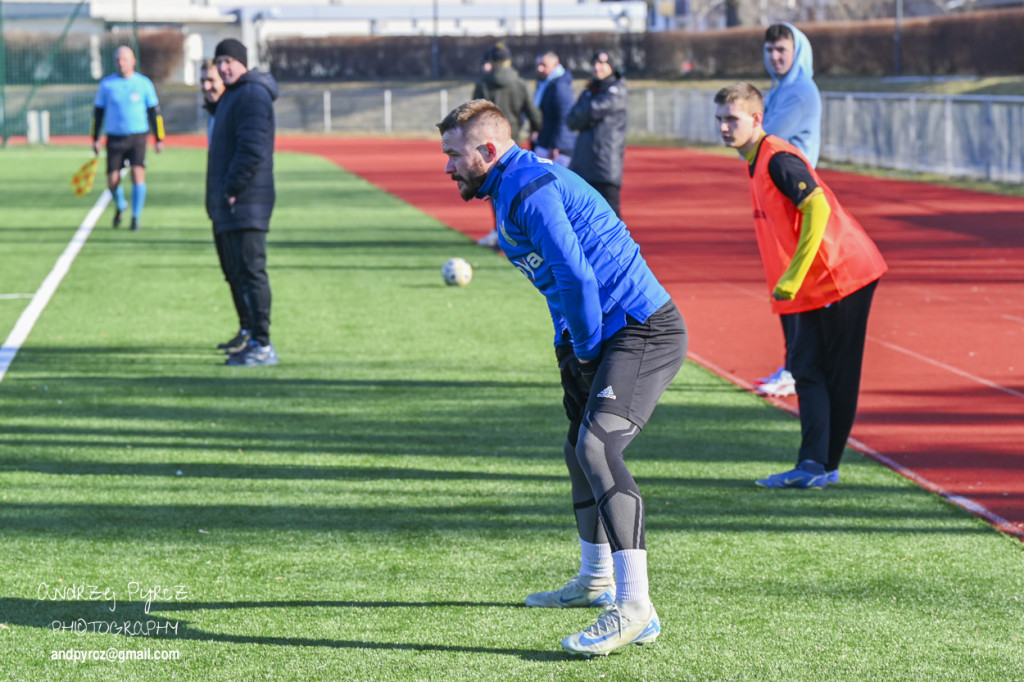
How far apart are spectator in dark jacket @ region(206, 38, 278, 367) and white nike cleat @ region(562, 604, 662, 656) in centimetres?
531

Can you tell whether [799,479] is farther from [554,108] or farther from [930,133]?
[930,133]

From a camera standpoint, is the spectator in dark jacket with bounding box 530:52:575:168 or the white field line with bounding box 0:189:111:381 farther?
the spectator in dark jacket with bounding box 530:52:575:168

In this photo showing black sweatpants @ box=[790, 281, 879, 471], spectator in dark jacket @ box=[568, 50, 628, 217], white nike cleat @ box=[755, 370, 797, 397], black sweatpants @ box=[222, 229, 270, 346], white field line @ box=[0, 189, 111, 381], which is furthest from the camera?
spectator in dark jacket @ box=[568, 50, 628, 217]

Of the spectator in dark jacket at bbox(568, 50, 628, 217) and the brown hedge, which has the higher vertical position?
the brown hedge

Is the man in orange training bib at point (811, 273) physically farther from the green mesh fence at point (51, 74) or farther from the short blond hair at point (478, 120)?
the green mesh fence at point (51, 74)

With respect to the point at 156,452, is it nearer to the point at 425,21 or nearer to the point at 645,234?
the point at 645,234

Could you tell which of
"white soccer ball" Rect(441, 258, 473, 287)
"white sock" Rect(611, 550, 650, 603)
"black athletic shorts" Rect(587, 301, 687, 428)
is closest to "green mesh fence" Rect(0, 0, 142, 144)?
"white soccer ball" Rect(441, 258, 473, 287)

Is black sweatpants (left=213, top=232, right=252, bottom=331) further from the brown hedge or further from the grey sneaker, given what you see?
the brown hedge

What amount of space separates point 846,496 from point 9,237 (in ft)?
46.1

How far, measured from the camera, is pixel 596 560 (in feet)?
15.6

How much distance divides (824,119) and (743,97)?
26.5m

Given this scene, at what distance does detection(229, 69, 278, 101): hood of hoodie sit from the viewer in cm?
888

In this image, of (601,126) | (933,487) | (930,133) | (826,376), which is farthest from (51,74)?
(933,487)

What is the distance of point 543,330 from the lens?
10.6 m
